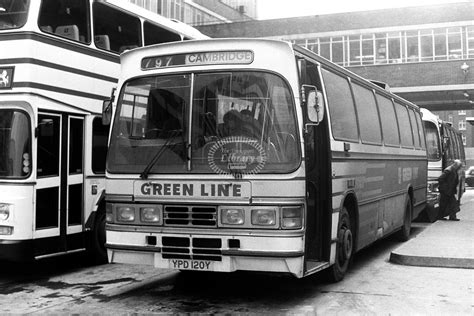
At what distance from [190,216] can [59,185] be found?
3027 mm

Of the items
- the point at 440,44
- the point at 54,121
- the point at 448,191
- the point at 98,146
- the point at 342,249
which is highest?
the point at 440,44

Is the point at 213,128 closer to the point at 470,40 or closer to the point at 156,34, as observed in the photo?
the point at 156,34

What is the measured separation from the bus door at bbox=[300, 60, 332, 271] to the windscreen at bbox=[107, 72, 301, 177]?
0.66m

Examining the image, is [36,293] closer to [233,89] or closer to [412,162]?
[233,89]

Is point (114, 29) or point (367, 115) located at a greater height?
point (114, 29)

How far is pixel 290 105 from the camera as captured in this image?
6484mm

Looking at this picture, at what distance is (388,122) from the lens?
429 inches

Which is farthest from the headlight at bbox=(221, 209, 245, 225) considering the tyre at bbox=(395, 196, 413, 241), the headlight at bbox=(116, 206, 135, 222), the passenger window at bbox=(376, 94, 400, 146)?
the tyre at bbox=(395, 196, 413, 241)

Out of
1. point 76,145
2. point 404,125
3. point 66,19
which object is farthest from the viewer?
point 404,125

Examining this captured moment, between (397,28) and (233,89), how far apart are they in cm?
3788

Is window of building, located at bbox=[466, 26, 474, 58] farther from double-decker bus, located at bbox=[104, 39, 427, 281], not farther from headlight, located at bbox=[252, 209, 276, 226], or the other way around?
headlight, located at bbox=[252, 209, 276, 226]

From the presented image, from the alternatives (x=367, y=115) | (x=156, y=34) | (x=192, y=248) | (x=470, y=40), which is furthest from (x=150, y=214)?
(x=470, y=40)

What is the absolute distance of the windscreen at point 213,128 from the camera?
21.1ft

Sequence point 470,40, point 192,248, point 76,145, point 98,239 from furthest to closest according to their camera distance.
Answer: point 470,40
point 98,239
point 76,145
point 192,248
